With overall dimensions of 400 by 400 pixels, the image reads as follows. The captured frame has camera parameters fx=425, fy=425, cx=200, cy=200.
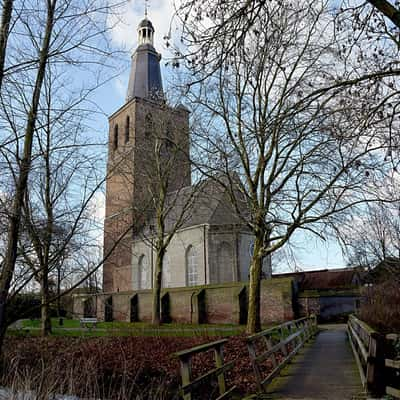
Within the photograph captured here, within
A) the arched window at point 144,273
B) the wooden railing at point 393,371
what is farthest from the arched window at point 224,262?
the wooden railing at point 393,371

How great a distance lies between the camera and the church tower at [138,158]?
624 cm

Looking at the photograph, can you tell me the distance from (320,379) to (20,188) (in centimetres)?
676

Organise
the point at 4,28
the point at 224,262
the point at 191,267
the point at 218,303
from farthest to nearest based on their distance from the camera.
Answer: the point at 191,267
the point at 224,262
the point at 218,303
the point at 4,28

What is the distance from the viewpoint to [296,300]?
25.8 m

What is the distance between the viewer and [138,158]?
71.3 feet

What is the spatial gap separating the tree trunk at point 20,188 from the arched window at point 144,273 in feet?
122

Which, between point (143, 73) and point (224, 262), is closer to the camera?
point (224, 262)

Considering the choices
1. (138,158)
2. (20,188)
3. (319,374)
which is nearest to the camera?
(20,188)

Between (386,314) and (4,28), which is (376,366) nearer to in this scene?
(386,314)

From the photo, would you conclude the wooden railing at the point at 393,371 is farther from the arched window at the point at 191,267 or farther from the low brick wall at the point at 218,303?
the arched window at the point at 191,267

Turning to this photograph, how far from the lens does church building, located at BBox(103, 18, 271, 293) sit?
18359 mm

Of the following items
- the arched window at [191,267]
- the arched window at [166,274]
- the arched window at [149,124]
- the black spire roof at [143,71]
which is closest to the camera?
the arched window at [149,124]

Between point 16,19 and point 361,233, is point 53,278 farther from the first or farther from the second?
point 361,233

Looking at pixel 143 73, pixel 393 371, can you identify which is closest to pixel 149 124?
pixel 393 371
